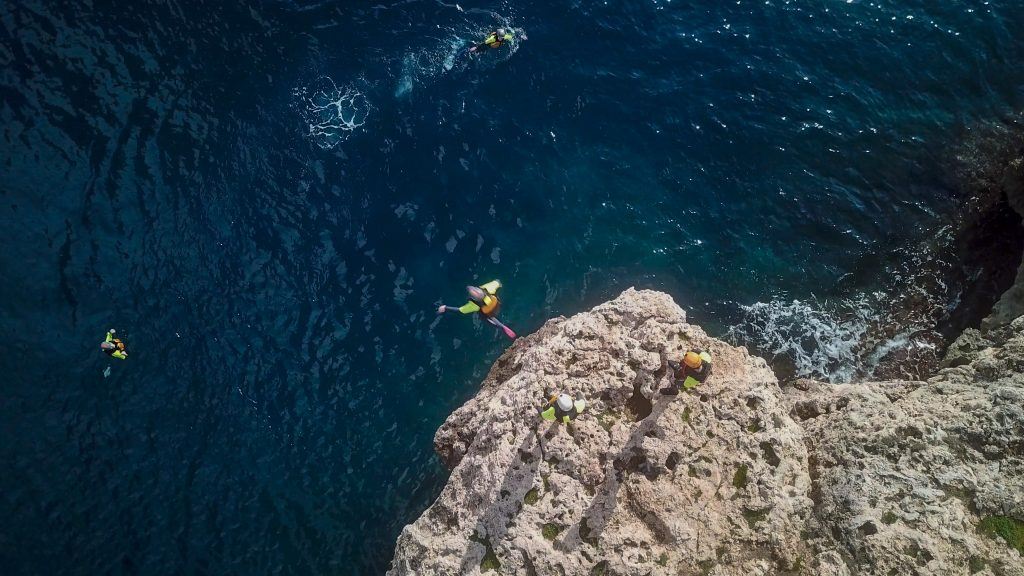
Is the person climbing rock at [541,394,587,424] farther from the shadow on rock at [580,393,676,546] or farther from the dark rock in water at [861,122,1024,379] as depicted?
the dark rock in water at [861,122,1024,379]

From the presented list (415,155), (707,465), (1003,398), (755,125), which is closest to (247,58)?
(415,155)

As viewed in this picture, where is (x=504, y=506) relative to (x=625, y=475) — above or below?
below

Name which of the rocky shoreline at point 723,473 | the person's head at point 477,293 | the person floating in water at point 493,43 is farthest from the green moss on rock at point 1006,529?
the person floating in water at point 493,43

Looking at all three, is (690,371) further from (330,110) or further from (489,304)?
(330,110)

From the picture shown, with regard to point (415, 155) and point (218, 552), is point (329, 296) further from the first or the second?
point (218, 552)

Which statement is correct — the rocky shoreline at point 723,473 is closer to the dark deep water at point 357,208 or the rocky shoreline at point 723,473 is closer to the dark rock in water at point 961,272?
the dark rock in water at point 961,272

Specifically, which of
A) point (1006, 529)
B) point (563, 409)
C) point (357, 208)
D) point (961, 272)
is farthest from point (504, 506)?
point (961, 272)
